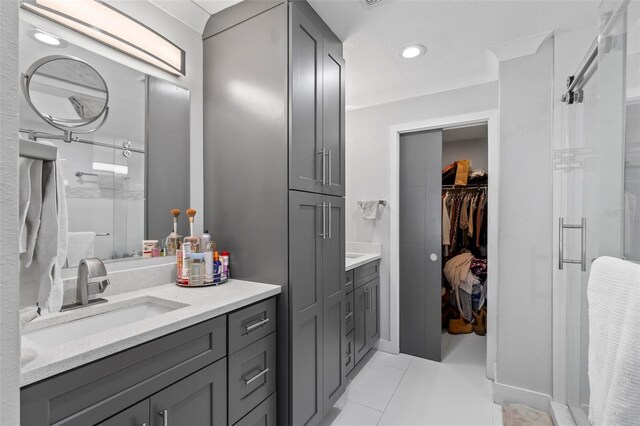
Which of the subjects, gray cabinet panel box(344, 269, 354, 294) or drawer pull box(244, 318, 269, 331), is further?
gray cabinet panel box(344, 269, 354, 294)

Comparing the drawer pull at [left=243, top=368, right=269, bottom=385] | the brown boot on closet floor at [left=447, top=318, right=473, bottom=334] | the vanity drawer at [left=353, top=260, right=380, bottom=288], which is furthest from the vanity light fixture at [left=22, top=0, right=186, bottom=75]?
the brown boot on closet floor at [left=447, top=318, right=473, bottom=334]

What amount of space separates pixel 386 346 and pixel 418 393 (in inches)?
26.5

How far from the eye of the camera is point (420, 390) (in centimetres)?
224

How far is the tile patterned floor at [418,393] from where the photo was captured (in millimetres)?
1924

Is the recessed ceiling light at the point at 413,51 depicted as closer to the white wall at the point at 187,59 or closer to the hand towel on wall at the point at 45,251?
the white wall at the point at 187,59

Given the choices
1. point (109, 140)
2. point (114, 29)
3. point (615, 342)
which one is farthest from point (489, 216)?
point (114, 29)

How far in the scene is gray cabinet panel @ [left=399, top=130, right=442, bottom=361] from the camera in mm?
2734

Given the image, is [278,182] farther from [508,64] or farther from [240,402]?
[508,64]

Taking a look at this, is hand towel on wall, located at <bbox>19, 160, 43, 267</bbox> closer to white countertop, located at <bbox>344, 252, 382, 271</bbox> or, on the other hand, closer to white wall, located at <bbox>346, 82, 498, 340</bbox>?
white countertop, located at <bbox>344, 252, 382, 271</bbox>

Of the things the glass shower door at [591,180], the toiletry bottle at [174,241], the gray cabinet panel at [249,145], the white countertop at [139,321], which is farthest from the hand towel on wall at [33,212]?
the glass shower door at [591,180]

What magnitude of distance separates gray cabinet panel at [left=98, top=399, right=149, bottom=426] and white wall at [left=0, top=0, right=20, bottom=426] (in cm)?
57

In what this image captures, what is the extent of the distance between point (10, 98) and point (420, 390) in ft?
8.82

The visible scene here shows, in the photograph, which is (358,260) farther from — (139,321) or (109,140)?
(109,140)

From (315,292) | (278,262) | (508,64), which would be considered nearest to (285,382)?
(315,292)
